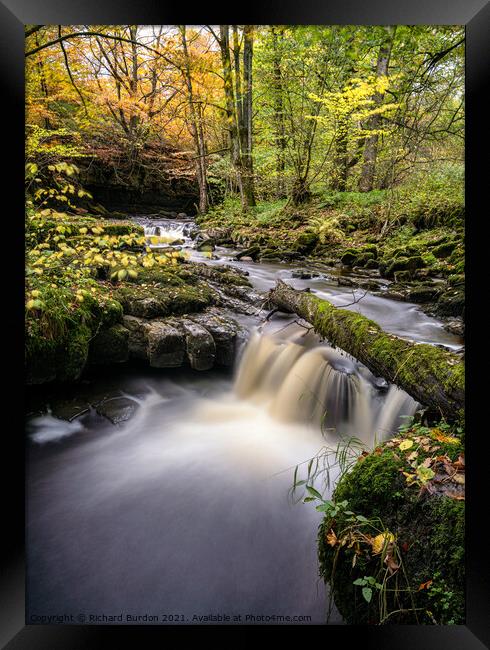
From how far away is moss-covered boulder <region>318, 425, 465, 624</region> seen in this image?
3.74 ft

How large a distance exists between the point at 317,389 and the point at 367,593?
1.25 m

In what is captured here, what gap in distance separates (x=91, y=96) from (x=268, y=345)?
1938mm

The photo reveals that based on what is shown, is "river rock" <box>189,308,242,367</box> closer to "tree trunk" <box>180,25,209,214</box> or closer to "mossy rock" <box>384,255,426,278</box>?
"tree trunk" <box>180,25,209,214</box>

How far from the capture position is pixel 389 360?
6.23ft

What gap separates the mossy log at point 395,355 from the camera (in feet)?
5.06

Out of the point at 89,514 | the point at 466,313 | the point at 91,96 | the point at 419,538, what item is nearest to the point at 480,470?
the point at 419,538

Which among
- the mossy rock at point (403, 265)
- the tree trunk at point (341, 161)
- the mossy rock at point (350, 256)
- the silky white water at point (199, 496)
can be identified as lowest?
the silky white water at point (199, 496)

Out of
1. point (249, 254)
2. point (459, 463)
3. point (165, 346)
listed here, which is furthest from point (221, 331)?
point (459, 463)

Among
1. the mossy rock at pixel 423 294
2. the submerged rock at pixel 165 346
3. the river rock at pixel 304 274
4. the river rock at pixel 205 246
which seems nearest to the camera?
the mossy rock at pixel 423 294

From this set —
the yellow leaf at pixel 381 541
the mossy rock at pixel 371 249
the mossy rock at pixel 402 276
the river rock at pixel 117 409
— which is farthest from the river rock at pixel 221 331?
the yellow leaf at pixel 381 541

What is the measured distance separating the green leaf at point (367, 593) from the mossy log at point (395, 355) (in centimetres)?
77

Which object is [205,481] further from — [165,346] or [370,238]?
[370,238]

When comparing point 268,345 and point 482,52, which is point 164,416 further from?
point 482,52

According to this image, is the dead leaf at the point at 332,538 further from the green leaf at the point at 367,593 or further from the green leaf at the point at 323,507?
the green leaf at the point at 367,593
